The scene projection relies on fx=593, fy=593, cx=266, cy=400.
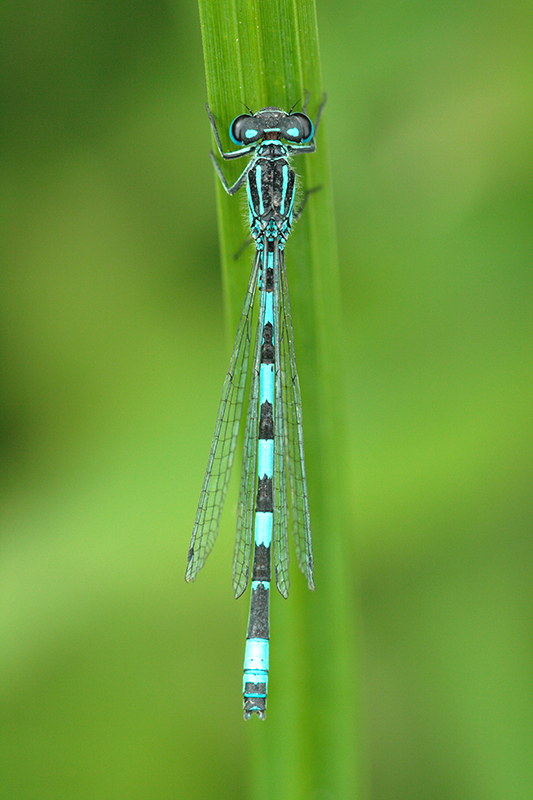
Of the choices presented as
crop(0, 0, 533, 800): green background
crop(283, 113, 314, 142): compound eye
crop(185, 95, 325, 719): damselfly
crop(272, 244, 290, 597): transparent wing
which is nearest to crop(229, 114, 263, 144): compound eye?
crop(185, 95, 325, 719): damselfly

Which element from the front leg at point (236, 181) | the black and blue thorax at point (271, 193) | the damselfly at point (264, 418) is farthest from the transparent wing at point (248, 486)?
the front leg at point (236, 181)

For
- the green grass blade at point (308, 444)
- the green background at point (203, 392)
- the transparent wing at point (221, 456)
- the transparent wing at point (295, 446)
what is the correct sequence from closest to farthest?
the green grass blade at point (308, 444)
the transparent wing at point (295, 446)
the transparent wing at point (221, 456)
the green background at point (203, 392)

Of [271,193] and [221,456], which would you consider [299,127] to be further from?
[221,456]

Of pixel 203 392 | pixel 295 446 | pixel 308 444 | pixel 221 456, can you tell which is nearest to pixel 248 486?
pixel 221 456

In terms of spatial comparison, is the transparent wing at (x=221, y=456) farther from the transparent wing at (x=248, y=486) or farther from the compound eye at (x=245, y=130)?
the compound eye at (x=245, y=130)

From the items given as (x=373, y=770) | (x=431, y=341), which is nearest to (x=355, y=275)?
(x=431, y=341)

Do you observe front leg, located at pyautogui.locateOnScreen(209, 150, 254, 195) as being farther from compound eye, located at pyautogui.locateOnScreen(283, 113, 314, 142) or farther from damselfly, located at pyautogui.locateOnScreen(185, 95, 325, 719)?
compound eye, located at pyautogui.locateOnScreen(283, 113, 314, 142)
